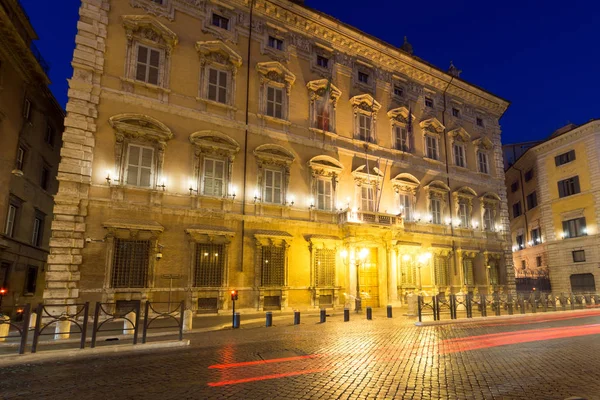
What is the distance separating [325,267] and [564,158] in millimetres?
28647

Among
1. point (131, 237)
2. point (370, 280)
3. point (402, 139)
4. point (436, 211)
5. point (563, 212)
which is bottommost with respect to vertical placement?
point (370, 280)

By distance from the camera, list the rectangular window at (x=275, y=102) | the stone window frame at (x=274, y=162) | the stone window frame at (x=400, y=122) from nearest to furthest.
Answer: the stone window frame at (x=274, y=162)
the rectangular window at (x=275, y=102)
the stone window frame at (x=400, y=122)

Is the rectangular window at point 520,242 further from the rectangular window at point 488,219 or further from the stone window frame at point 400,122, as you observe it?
the stone window frame at point 400,122

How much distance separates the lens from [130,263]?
632 inches

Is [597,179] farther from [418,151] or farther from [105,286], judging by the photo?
[105,286]

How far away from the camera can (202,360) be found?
332 inches

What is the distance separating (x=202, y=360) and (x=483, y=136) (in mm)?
29760

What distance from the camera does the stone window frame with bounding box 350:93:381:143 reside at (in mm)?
24016

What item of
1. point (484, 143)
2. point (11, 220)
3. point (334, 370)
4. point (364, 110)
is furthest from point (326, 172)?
point (11, 220)

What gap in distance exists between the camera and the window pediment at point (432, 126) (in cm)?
2728

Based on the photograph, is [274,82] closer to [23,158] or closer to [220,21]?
[220,21]

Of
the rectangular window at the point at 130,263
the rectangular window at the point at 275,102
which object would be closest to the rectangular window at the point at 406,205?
the rectangular window at the point at 275,102

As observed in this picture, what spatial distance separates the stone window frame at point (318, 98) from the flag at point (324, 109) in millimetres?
219

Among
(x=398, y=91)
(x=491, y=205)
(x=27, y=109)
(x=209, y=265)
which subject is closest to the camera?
(x=209, y=265)
